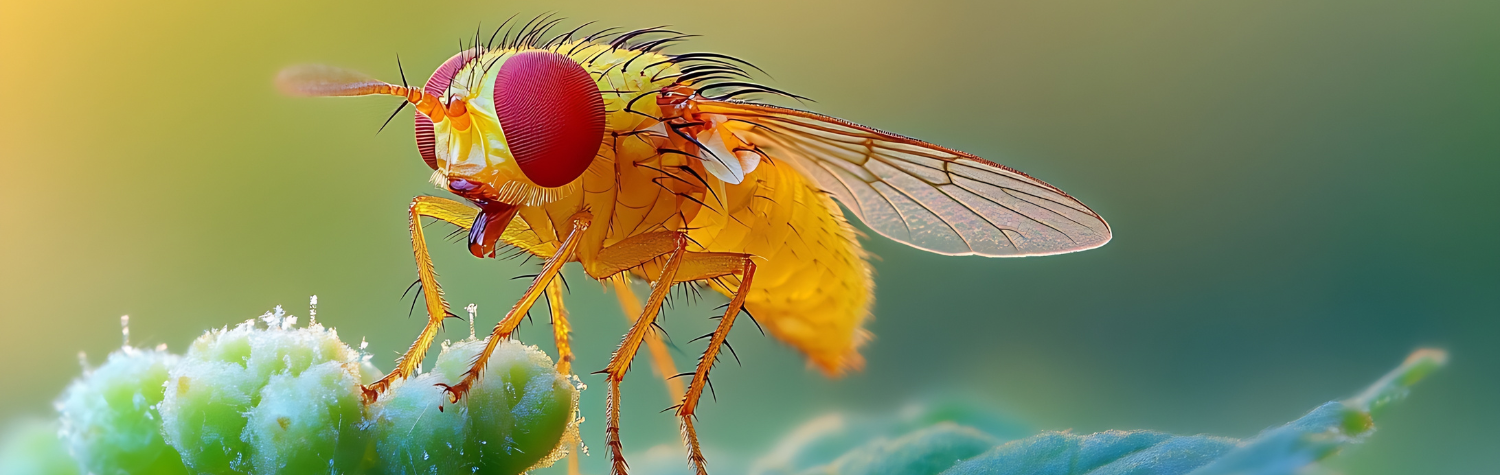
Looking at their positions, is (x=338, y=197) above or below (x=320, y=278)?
above

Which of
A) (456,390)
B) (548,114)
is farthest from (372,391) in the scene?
(548,114)

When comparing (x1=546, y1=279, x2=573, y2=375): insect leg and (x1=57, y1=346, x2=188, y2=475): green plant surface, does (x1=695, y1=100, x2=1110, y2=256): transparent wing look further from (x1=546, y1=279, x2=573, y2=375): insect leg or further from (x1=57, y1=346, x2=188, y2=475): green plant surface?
(x1=57, y1=346, x2=188, y2=475): green plant surface

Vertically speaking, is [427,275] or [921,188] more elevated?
[921,188]

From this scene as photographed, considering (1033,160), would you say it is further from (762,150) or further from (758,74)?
(762,150)

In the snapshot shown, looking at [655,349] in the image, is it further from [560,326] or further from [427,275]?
[427,275]

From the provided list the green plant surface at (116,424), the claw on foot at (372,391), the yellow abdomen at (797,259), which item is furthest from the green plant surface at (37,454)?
the yellow abdomen at (797,259)

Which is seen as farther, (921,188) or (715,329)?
(921,188)

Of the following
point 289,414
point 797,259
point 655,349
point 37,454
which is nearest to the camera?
point 289,414

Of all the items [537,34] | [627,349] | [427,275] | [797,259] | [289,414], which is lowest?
[289,414]

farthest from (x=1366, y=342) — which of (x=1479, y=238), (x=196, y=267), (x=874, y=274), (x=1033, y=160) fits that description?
(x=196, y=267)
